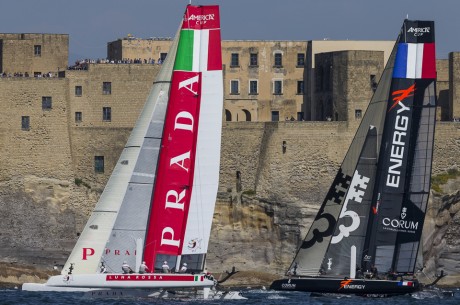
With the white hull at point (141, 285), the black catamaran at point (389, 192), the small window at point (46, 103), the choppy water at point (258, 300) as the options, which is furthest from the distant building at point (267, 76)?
the white hull at point (141, 285)

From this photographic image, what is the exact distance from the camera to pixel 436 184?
8738 centimetres

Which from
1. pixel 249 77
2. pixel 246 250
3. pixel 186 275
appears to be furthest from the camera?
pixel 249 77

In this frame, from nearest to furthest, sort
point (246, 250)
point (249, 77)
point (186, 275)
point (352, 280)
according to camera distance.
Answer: point (186, 275) < point (352, 280) < point (246, 250) < point (249, 77)

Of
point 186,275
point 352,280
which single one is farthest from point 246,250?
point 186,275

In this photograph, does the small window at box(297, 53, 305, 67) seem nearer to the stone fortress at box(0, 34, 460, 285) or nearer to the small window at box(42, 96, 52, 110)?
the stone fortress at box(0, 34, 460, 285)

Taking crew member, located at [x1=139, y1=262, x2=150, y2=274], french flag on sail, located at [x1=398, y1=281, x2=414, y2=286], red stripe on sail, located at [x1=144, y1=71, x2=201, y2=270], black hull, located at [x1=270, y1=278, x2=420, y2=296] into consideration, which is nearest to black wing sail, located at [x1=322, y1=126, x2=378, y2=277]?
black hull, located at [x1=270, y1=278, x2=420, y2=296]

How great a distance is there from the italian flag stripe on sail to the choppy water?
800 centimetres

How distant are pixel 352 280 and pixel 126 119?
20.5 m

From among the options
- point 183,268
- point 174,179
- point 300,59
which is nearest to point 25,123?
point 300,59

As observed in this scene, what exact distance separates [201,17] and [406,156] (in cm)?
1005

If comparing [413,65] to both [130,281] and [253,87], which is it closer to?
[130,281]

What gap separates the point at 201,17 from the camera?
2542 inches

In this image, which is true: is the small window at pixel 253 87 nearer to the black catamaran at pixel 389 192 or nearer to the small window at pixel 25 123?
the small window at pixel 25 123

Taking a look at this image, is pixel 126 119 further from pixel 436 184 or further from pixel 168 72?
pixel 168 72
